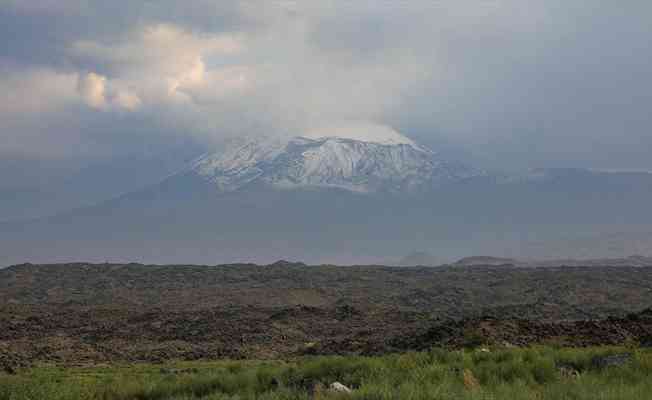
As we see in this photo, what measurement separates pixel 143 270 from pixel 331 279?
27353 millimetres

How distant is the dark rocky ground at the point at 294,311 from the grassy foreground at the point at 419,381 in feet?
27.2

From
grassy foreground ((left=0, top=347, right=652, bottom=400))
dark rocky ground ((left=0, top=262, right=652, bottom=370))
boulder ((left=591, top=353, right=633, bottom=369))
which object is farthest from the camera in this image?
dark rocky ground ((left=0, top=262, right=652, bottom=370))

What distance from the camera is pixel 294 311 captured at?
166 ft

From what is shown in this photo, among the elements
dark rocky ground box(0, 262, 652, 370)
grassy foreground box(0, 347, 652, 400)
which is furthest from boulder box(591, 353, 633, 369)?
dark rocky ground box(0, 262, 652, 370)

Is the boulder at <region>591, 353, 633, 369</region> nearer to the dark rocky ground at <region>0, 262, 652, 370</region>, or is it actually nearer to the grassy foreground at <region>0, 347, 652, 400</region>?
the grassy foreground at <region>0, 347, 652, 400</region>

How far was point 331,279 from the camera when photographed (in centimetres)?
9300

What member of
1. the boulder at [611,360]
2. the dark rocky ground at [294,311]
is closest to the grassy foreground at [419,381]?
the boulder at [611,360]

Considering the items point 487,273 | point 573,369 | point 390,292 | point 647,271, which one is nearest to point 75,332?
point 573,369

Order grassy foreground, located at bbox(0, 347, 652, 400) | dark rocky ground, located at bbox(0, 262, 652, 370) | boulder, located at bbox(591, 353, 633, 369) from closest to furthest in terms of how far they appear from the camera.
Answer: grassy foreground, located at bbox(0, 347, 652, 400) < boulder, located at bbox(591, 353, 633, 369) < dark rocky ground, located at bbox(0, 262, 652, 370)

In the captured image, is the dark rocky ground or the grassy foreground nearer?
the grassy foreground

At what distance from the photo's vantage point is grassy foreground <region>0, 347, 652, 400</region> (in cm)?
1381

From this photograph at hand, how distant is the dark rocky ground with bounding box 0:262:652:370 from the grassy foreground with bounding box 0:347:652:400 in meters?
8.30

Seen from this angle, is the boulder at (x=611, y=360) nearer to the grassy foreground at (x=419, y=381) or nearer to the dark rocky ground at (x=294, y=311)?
the grassy foreground at (x=419, y=381)

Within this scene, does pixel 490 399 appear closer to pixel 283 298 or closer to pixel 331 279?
pixel 283 298
